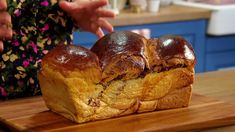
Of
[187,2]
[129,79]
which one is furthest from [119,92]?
[187,2]

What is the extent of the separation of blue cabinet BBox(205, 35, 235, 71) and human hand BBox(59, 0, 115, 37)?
1446 millimetres

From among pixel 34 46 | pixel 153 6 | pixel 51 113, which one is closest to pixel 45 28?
pixel 34 46

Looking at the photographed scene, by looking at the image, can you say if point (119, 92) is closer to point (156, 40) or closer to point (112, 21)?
point (156, 40)

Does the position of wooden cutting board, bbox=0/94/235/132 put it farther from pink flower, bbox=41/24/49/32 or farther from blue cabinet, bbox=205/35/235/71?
blue cabinet, bbox=205/35/235/71

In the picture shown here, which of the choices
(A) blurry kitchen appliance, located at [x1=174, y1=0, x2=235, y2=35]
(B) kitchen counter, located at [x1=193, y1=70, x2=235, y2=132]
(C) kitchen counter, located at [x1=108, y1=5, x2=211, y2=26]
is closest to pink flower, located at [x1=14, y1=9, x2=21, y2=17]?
(B) kitchen counter, located at [x1=193, y1=70, x2=235, y2=132]

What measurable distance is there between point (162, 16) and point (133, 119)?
1.53 metres

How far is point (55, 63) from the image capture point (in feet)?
3.25

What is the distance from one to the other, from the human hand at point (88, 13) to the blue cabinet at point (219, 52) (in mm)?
1446

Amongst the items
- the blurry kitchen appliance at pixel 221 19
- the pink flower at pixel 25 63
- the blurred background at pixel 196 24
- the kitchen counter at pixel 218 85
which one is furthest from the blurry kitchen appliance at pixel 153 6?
the pink flower at pixel 25 63

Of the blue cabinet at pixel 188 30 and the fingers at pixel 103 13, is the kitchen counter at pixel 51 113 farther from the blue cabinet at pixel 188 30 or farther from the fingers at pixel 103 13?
the blue cabinet at pixel 188 30

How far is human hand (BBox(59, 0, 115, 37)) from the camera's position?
1.23 meters

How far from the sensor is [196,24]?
103 inches

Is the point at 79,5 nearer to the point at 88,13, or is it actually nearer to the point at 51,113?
the point at 88,13

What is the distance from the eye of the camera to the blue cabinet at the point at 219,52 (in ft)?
8.86
